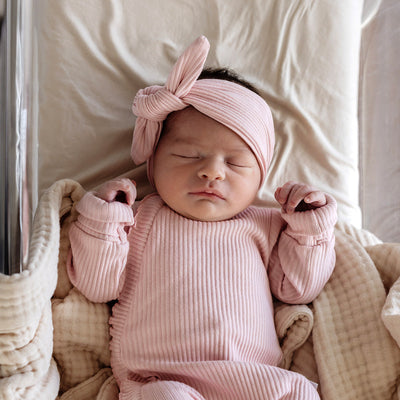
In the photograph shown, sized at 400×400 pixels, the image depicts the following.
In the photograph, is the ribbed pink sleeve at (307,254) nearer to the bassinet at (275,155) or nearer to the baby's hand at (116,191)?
the bassinet at (275,155)

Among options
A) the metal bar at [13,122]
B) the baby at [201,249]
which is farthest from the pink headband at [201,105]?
the metal bar at [13,122]

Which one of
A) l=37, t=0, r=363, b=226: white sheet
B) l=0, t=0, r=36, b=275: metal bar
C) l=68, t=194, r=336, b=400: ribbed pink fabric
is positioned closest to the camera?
l=0, t=0, r=36, b=275: metal bar

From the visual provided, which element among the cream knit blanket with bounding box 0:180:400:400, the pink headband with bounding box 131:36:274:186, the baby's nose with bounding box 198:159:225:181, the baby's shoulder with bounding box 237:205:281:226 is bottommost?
the cream knit blanket with bounding box 0:180:400:400

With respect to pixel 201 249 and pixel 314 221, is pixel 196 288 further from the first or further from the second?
pixel 314 221

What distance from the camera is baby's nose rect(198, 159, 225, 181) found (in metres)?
1.09

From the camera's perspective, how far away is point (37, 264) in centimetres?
84

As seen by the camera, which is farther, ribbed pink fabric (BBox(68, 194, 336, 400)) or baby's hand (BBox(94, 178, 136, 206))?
baby's hand (BBox(94, 178, 136, 206))

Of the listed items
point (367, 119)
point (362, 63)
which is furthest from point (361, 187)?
point (362, 63)

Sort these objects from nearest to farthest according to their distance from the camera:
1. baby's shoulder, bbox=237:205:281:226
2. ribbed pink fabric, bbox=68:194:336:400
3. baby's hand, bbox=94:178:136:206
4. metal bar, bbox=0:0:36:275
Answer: metal bar, bbox=0:0:36:275
ribbed pink fabric, bbox=68:194:336:400
baby's hand, bbox=94:178:136:206
baby's shoulder, bbox=237:205:281:226

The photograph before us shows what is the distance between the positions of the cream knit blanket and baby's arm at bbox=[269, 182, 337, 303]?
34 mm

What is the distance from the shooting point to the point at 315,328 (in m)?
1.14

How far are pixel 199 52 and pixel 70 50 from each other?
0.43 m

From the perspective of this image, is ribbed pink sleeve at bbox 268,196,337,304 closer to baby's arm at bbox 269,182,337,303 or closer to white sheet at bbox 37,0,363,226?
baby's arm at bbox 269,182,337,303

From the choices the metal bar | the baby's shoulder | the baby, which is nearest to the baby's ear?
the baby
